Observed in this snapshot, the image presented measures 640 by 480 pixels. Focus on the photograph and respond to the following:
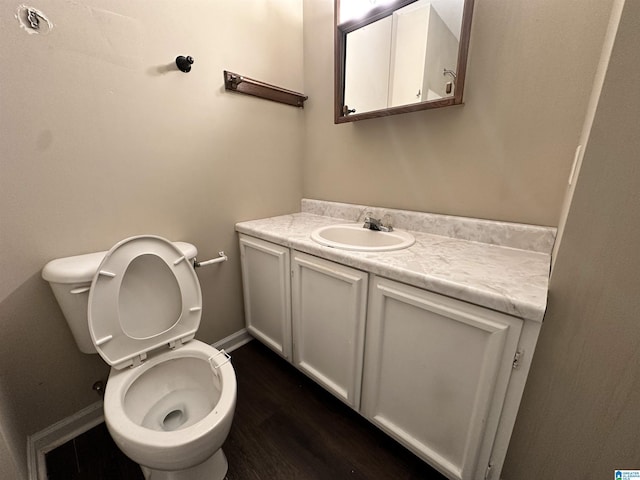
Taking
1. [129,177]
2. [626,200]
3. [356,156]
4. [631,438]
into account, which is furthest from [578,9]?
[129,177]

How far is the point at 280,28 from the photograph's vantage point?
147 cm

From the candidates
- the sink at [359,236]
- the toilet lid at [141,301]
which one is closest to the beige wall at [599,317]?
the sink at [359,236]

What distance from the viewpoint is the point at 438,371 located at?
827mm

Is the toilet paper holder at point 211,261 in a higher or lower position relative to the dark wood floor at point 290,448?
higher

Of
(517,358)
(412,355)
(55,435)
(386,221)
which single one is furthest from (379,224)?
(55,435)

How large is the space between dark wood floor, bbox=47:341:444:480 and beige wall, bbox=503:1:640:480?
0.50 m

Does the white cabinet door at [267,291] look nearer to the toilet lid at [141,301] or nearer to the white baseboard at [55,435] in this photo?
the toilet lid at [141,301]

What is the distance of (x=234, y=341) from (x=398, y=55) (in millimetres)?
1825

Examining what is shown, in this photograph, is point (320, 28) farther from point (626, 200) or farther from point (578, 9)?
point (626, 200)

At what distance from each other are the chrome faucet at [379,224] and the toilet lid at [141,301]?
34.4 inches

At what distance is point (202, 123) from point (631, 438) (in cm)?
188

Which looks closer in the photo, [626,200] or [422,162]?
[626,200]

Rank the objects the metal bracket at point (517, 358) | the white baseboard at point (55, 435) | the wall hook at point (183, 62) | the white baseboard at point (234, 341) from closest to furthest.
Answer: the metal bracket at point (517, 358)
the white baseboard at point (55, 435)
the wall hook at point (183, 62)
the white baseboard at point (234, 341)

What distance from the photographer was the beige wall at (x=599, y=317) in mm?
555
